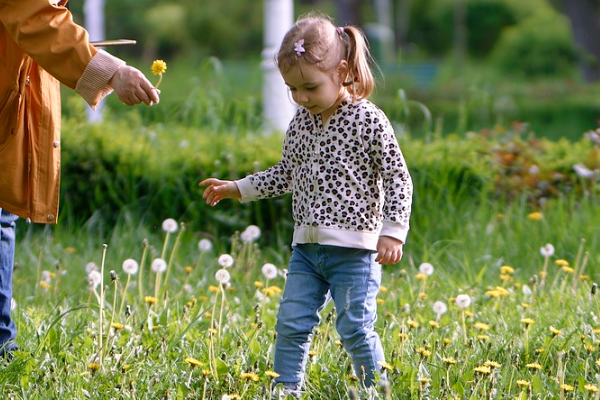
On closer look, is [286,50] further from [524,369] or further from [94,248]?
[94,248]

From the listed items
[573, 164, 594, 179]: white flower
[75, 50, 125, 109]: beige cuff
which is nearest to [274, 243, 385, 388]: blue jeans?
[75, 50, 125, 109]: beige cuff

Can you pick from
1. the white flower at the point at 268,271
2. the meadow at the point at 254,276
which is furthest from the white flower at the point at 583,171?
the white flower at the point at 268,271

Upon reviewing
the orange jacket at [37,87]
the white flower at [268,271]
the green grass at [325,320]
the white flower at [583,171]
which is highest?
the orange jacket at [37,87]

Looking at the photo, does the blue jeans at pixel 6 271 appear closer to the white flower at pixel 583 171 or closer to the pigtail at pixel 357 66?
the pigtail at pixel 357 66

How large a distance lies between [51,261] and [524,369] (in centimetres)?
234

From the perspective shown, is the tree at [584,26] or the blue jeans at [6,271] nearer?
the blue jeans at [6,271]

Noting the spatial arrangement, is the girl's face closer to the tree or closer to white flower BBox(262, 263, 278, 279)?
white flower BBox(262, 263, 278, 279)

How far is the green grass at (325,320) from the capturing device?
9.04ft

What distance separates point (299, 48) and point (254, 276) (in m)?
1.74

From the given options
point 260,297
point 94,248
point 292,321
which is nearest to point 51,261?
point 94,248

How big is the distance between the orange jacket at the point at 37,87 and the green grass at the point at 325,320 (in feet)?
1.31

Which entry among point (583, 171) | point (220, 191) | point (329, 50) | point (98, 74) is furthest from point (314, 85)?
point (583, 171)

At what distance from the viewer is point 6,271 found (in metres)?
2.97

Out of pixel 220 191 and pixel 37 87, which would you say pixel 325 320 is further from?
pixel 37 87
